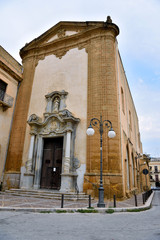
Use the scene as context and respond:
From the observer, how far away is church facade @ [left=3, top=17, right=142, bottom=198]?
1133 centimetres

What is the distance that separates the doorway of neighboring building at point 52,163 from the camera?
12.5m

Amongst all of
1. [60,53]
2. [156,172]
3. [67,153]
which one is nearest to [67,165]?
[67,153]

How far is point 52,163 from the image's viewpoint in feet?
42.5

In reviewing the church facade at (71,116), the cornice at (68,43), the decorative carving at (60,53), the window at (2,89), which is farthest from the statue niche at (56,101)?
the cornice at (68,43)

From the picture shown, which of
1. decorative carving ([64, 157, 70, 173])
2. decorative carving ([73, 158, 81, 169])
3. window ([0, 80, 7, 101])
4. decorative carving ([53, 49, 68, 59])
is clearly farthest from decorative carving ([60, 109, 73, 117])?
decorative carving ([53, 49, 68, 59])

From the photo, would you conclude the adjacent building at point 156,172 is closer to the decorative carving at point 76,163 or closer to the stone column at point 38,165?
the decorative carving at point 76,163

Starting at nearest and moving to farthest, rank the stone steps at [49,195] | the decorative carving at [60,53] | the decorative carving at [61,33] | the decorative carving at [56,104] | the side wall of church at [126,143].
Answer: the stone steps at [49,195], the side wall of church at [126,143], the decorative carving at [56,104], the decorative carving at [60,53], the decorative carving at [61,33]

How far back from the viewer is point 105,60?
45.1ft

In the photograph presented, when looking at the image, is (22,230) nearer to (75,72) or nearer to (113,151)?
(113,151)

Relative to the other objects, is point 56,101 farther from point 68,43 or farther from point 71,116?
point 68,43

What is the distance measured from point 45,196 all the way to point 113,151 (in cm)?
480

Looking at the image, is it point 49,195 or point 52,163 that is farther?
point 52,163

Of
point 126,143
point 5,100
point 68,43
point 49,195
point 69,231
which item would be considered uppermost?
point 68,43

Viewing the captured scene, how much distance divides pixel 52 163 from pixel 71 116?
146 inches
